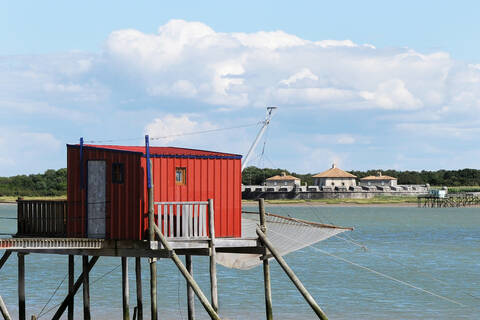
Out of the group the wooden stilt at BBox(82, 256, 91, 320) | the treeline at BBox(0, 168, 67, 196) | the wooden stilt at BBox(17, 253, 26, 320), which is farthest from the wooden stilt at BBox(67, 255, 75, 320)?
the treeline at BBox(0, 168, 67, 196)

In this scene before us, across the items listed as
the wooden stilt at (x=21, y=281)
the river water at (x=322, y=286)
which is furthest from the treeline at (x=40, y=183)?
the wooden stilt at (x=21, y=281)

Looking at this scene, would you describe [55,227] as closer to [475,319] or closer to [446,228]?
[475,319]

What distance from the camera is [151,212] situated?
81.6 feet

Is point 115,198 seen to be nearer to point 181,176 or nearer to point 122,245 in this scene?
point 122,245

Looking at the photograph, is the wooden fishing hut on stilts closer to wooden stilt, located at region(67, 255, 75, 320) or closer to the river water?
wooden stilt, located at region(67, 255, 75, 320)

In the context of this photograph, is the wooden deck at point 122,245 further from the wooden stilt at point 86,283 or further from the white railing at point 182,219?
the wooden stilt at point 86,283

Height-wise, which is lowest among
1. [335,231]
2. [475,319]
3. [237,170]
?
[475,319]

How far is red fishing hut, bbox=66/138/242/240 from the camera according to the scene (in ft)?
84.6

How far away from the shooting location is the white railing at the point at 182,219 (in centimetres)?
2542

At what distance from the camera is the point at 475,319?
38719 mm

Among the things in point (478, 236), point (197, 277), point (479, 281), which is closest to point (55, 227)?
point (197, 277)

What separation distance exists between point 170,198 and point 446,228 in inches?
3944

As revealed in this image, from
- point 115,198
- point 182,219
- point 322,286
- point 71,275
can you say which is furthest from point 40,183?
point 182,219

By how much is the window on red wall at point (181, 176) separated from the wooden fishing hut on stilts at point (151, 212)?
0.03 metres
